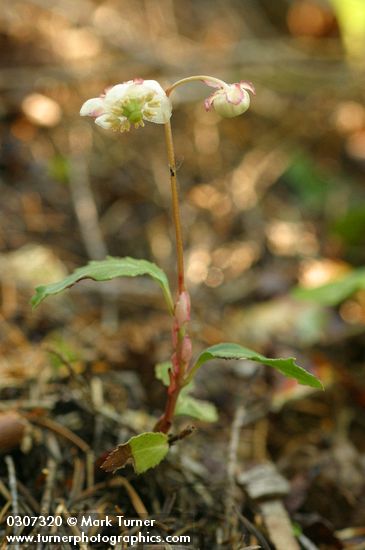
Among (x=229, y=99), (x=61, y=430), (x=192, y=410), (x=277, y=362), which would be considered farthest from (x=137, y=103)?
(x=61, y=430)

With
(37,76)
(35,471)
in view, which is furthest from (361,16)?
(35,471)

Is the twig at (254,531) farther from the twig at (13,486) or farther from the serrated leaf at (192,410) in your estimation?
the twig at (13,486)

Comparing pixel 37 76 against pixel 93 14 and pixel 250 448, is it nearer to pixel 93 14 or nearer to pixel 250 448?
pixel 93 14

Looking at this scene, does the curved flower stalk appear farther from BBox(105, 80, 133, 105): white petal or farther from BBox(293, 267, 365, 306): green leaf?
BBox(293, 267, 365, 306): green leaf

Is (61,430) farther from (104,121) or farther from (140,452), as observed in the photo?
(104,121)

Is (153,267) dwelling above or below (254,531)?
above

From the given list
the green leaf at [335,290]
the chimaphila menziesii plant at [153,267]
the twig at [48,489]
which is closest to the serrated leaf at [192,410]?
the chimaphila menziesii plant at [153,267]
